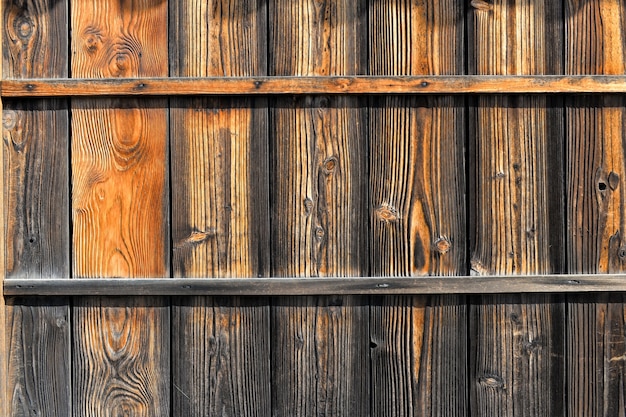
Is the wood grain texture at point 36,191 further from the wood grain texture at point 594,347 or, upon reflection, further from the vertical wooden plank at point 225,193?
the wood grain texture at point 594,347

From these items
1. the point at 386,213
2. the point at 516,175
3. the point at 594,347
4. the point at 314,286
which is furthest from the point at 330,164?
the point at 594,347

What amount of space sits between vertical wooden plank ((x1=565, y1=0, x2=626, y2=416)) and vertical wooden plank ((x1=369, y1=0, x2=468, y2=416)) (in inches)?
10.7

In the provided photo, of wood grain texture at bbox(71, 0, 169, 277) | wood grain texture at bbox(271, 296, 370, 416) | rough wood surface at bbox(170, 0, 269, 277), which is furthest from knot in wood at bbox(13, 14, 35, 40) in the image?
wood grain texture at bbox(271, 296, 370, 416)

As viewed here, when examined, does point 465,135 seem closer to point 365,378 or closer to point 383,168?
point 383,168

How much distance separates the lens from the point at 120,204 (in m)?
1.36

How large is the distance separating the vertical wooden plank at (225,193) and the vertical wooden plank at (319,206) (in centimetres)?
4

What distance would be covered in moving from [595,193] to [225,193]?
3.02 feet

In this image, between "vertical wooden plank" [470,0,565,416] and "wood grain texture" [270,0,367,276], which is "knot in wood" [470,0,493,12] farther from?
"wood grain texture" [270,0,367,276]

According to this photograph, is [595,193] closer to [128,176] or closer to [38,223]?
[128,176]

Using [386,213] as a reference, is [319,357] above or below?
below

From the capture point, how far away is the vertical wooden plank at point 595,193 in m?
1.36

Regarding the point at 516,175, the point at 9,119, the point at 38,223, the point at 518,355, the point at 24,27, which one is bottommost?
the point at 518,355

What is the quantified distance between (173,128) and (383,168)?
0.53 metres

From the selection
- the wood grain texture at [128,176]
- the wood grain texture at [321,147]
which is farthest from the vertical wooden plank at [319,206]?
the wood grain texture at [128,176]
